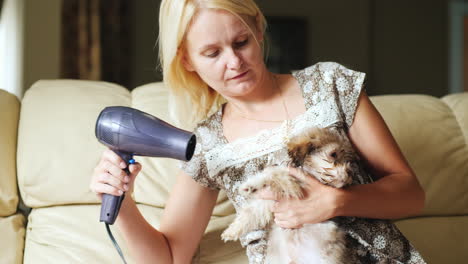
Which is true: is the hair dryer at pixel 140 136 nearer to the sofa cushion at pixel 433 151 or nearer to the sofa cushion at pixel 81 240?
the sofa cushion at pixel 81 240

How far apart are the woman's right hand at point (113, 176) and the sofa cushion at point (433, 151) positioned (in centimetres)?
113

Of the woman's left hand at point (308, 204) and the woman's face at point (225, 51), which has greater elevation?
the woman's face at point (225, 51)

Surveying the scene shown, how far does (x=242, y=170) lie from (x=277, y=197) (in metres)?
0.23

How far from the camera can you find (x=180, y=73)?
5.55 feet

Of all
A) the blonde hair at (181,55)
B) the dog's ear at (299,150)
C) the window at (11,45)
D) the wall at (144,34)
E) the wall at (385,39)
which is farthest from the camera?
the wall at (385,39)

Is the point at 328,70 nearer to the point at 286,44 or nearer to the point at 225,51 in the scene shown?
the point at 225,51

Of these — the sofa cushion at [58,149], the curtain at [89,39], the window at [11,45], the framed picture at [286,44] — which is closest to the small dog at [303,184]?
the sofa cushion at [58,149]

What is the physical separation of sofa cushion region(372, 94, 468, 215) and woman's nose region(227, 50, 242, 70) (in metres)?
0.83

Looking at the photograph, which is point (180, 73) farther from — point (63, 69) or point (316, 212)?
point (63, 69)

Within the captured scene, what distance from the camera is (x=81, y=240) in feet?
6.02

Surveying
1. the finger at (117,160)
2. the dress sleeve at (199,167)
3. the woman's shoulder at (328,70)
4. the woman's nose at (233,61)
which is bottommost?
the dress sleeve at (199,167)

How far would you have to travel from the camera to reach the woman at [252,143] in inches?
54.0

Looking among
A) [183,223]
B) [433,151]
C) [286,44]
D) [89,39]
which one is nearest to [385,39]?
[286,44]

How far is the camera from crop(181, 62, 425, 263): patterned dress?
4.70 feet
